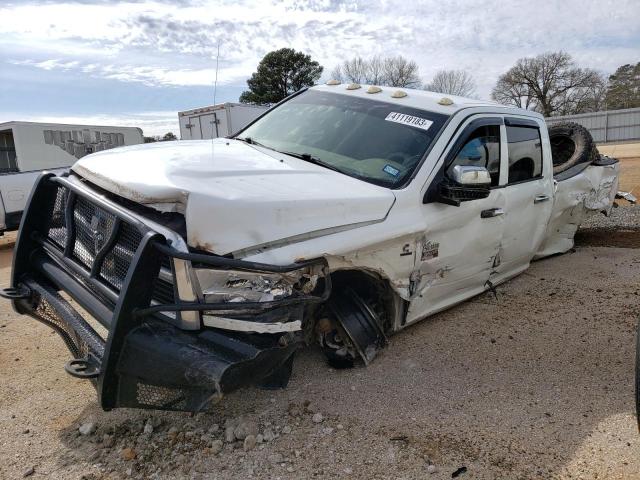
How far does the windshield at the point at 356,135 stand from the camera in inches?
139

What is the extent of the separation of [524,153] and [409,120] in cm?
137

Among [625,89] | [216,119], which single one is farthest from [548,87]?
[216,119]

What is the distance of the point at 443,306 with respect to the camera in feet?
13.1

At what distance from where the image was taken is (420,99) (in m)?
4.16

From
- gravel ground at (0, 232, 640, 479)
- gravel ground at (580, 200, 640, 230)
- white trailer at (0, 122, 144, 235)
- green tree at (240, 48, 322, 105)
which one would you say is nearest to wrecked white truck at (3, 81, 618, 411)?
gravel ground at (0, 232, 640, 479)

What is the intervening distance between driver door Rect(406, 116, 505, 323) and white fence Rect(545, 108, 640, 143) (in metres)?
37.4

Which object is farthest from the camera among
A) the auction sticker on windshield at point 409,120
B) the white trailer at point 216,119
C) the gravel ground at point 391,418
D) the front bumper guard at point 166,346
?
the white trailer at point 216,119

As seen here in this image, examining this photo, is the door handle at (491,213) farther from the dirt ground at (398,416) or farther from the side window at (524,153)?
the dirt ground at (398,416)

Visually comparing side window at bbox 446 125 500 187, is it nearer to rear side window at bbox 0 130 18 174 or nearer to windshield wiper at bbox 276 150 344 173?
windshield wiper at bbox 276 150 344 173

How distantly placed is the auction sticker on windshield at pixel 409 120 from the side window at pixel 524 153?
975mm

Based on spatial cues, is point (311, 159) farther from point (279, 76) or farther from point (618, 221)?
point (279, 76)

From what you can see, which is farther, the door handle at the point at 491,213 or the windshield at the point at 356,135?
the door handle at the point at 491,213

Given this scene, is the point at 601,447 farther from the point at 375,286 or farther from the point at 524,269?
the point at 524,269

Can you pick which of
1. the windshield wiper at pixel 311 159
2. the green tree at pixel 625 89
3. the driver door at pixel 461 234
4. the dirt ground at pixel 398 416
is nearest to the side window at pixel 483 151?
the driver door at pixel 461 234
